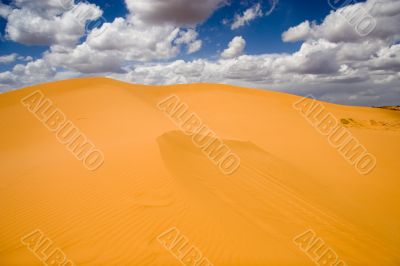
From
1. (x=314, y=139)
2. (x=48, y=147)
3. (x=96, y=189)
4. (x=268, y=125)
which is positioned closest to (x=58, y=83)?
(x=48, y=147)

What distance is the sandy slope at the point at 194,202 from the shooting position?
4324mm

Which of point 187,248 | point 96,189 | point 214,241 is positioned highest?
point 214,241

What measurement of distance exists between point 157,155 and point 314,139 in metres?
9.73

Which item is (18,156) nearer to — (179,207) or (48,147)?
(48,147)

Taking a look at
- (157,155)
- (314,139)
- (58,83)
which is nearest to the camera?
(157,155)

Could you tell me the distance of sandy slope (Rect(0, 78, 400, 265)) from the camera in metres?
4.32

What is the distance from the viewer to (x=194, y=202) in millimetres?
5293

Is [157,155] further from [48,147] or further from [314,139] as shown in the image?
[314,139]

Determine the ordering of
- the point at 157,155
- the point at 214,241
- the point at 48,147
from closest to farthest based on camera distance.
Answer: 1. the point at 214,241
2. the point at 157,155
3. the point at 48,147

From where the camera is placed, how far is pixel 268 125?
53.1 ft

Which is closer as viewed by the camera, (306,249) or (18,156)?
(306,249)

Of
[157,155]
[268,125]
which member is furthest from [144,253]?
[268,125]

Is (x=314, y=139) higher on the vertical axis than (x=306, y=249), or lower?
higher

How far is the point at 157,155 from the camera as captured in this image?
737 centimetres
